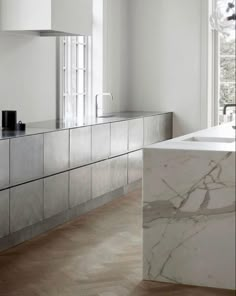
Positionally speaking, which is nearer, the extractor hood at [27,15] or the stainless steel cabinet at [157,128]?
the extractor hood at [27,15]

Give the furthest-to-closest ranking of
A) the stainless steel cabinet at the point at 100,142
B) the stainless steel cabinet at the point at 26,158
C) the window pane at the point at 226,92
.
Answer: the window pane at the point at 226,92, the stainless steel cabinet at the point at 100,142, the stainless steel cabinet at the point at 26,158

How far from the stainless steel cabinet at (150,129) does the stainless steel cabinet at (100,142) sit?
4.11 ft

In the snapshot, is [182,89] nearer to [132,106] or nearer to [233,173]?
[132,106]

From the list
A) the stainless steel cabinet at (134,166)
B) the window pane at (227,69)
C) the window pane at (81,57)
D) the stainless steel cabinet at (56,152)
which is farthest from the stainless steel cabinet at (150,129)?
the stainless steel cabinet at (56,152)

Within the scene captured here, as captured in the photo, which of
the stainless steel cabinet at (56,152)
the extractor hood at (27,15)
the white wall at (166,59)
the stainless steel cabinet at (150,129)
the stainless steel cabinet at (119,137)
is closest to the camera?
the stainless steel cabinet at (56,152)

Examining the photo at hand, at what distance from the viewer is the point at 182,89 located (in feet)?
28.3

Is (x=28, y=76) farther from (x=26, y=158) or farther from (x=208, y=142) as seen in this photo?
(x=208, y=142)

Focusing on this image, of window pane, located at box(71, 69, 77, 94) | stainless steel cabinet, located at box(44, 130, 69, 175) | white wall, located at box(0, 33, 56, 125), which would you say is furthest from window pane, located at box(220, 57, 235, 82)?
stainless steel cabinet, located at box(44, 130, 69, 175)

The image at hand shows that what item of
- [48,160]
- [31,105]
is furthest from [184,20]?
[48,160]

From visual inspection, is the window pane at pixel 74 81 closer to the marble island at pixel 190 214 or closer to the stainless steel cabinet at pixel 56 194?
the stainless steel cabinet at pixel 56 194

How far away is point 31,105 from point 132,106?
2.75 meters

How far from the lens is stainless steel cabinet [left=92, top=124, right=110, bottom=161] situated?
20.0 ft

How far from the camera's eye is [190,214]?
389cm

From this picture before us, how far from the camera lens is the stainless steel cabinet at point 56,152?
16.8 ft
